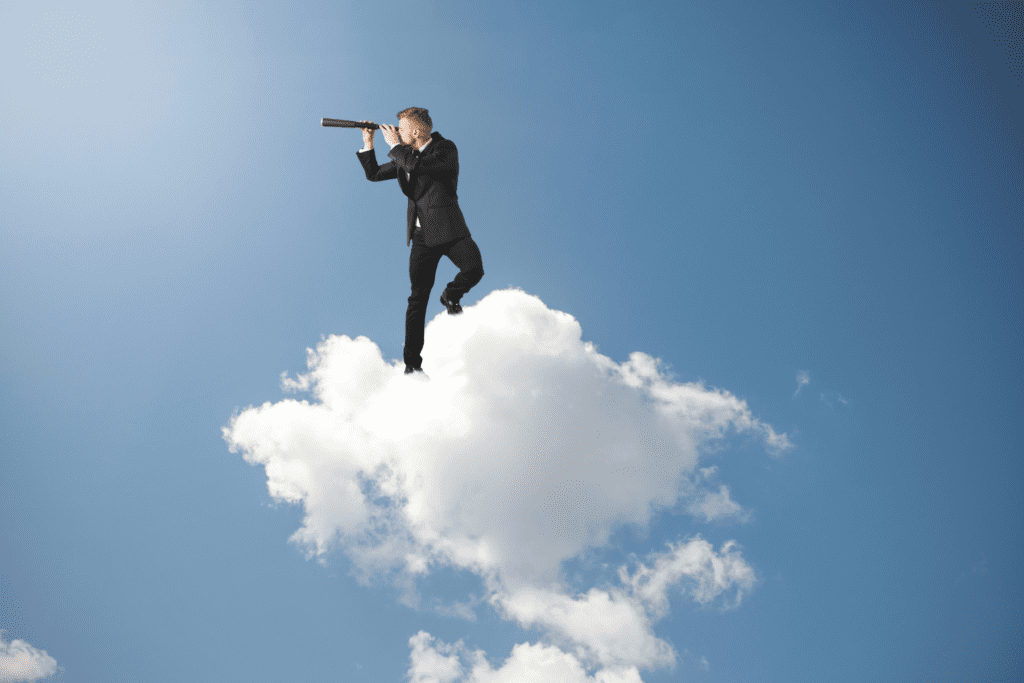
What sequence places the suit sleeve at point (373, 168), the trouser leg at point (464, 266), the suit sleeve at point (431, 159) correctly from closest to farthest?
the suit sleeve at point (431, 159)
the trouser leg at point (464, 266)
the suit sleeve at point (373, 168)

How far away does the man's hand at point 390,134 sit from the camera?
9.30 meters

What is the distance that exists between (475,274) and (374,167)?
6.98 ft

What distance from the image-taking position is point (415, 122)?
9297mm

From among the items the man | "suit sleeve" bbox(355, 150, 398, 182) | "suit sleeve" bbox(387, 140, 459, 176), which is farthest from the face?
"suit sleeve" bbox(355, 150, 398, 182)

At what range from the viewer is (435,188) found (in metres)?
9.27

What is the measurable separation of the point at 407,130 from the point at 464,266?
2.01 metres

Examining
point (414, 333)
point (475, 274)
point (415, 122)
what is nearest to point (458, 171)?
point (415, 122)

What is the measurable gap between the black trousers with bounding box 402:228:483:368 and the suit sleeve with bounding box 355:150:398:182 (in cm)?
90

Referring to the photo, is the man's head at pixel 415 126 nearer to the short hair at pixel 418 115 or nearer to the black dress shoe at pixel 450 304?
the short hair at pixel 418 115

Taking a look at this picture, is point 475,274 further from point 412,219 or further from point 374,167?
point 374,167

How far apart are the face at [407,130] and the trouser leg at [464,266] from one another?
1536 mm

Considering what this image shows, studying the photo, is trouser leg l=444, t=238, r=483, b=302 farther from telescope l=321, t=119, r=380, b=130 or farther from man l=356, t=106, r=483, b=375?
telescope l=321, t=119, r=380, b=130

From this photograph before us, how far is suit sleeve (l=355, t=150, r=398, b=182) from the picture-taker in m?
9.61

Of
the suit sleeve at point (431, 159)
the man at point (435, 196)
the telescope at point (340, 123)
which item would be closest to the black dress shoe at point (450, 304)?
the man at point (435, 196)
